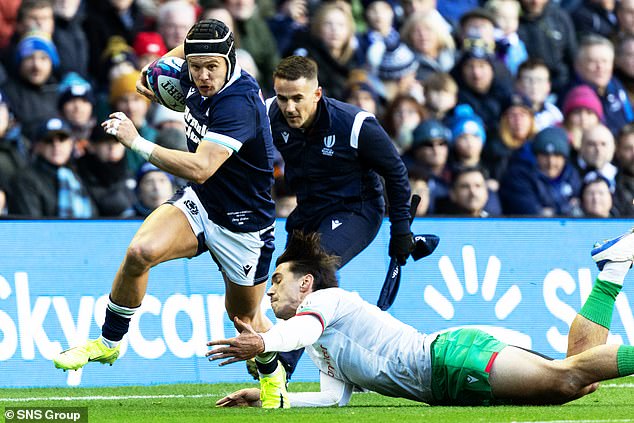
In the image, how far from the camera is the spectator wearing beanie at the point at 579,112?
15539 millimetres

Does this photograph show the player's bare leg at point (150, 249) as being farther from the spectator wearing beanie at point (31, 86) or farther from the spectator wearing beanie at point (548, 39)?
the spectator wearing beanie at point (548, 39)

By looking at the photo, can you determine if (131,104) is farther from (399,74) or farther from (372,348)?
(372,348)

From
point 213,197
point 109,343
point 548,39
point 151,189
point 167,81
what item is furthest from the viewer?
point 548,39

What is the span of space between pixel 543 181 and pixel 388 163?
5.67m

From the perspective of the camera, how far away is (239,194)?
858 centimetres

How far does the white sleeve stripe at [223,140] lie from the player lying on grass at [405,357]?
779 mm

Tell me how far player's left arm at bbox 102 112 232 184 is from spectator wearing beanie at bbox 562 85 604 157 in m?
8.21

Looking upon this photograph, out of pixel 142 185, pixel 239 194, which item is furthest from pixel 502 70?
pixel 239 194

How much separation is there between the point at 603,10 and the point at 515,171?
393 centimetres

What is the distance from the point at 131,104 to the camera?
13.1m

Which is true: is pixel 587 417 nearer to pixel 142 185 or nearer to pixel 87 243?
pixel 87 243

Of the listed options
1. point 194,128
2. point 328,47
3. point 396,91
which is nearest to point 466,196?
point 396,91

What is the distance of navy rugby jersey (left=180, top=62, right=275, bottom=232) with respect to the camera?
327 inches

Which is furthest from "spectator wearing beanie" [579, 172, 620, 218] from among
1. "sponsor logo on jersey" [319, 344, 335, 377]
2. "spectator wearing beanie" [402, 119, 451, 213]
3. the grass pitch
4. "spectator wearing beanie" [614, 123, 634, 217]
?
"sponsor logo on jersey" [319, 344, 335, 377]
